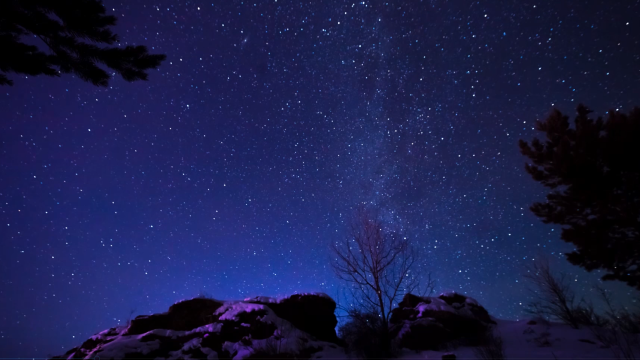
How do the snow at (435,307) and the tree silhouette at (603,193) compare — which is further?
the snow at (435,307)

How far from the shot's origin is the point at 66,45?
434 cm

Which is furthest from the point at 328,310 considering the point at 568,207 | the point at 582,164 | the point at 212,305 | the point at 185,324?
→ the point at 582,164

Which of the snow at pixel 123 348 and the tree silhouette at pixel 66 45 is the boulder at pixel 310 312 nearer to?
the snow at pixel 123 348

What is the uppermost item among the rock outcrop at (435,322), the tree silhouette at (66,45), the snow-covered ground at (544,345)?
the tree silhouette at (66,45)

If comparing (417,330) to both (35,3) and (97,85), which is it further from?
(35,3)

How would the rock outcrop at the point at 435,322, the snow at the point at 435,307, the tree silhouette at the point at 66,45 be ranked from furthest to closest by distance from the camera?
the snow at the point at 435,307 < the rock outcrop at the point at 435,322 < the tree silhouette at the point at 66,45

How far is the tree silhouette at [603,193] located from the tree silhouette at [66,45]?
44.2ft

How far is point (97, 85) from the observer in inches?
177

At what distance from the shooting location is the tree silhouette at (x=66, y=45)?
370 cm

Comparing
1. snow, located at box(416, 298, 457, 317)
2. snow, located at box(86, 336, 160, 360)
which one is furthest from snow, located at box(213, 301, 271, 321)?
snow, located at box(416, 298, 457, 317)

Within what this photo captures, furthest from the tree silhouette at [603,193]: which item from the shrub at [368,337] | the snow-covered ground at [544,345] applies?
the shrub at [368,337]

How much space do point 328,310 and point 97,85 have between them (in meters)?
12.8

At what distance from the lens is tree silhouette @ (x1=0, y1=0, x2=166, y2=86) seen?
3.70 m

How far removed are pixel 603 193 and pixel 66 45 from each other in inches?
604
